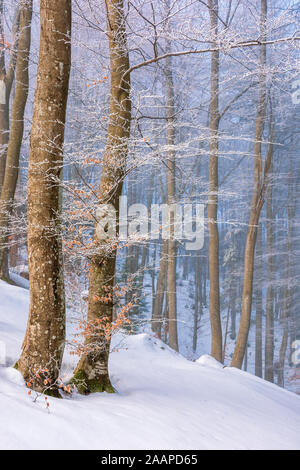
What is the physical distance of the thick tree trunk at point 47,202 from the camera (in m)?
3.93

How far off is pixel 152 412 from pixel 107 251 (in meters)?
1.80

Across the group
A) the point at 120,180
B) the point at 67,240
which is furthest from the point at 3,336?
the point at 120,180

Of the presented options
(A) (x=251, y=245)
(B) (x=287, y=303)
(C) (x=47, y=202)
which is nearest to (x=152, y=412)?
(C) (x=47, y=202)

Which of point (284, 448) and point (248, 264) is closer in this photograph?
point (284, 448)

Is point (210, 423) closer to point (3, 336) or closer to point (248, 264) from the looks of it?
point (3, 336)

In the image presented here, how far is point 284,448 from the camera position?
350cm

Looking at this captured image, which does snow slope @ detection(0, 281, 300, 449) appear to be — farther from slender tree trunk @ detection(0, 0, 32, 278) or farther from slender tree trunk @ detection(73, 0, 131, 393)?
slender tree trunk @ detection(0, 0, 32, 278)

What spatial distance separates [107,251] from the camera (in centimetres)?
431

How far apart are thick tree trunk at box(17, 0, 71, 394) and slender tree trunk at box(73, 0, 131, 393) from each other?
49cm

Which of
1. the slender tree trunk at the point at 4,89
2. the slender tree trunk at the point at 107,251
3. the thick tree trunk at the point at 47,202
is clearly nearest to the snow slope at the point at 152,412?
the slender tree trunk at the point at 107,251

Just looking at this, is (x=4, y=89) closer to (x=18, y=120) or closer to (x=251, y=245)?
(x=18, y=120)

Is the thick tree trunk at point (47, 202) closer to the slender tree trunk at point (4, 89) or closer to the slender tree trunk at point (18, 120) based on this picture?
the slender tree trunk at point (18, 120)
